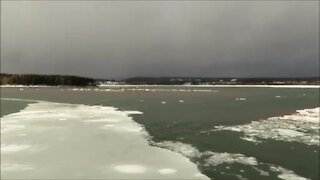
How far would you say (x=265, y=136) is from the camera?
582 inches

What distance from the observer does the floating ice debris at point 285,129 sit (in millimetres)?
14227

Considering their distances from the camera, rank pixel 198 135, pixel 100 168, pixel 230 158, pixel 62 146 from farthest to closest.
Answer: pixel 198 135 < pixel 62 146 < pixel 230 158 < pixel 100 168

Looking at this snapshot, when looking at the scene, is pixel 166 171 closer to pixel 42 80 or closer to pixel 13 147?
pixel 13 147

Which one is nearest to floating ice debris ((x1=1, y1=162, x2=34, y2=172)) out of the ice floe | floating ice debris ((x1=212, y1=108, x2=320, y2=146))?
the ice floe

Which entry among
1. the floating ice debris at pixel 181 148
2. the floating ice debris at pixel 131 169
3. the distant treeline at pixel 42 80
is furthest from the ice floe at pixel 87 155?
the distant treeline at pixel 42 80

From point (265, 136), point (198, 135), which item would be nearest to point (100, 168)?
point (198, 135)

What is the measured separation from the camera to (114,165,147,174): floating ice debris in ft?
31.5

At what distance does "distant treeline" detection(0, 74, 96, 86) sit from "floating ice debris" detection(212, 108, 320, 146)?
422 feet

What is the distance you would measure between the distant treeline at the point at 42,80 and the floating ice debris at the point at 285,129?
128507mm

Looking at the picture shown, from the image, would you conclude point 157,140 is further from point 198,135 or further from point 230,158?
point 230,158

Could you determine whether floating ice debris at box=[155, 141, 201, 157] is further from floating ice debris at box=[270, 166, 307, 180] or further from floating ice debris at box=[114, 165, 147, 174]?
floating ice debris at box=[270, 166, 307, 180]

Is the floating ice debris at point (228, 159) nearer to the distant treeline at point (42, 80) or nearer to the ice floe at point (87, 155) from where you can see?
the ice floe at point (87, 155)

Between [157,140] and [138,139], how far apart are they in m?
0.75

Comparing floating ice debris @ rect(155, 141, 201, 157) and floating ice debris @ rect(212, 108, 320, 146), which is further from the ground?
floating ice debris @ rect(212, 108, 320, 146)
